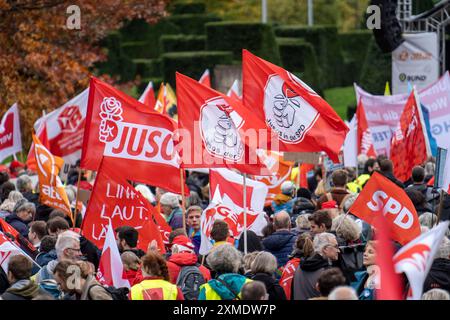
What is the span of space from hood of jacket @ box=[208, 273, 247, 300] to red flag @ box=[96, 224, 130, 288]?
3.73ft

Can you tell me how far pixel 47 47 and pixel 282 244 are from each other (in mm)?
13312

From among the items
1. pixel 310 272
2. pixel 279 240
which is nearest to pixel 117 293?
pixel 310 272

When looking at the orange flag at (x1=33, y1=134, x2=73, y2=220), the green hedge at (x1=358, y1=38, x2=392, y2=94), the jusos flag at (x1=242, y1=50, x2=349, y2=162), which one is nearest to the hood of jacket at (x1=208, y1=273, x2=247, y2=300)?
the jusos flag at (x1=242, y1=50, x2=349, y2=162)

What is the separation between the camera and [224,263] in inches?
337

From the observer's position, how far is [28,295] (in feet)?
26.2

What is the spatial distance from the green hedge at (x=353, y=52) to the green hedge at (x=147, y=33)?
7.03 metres

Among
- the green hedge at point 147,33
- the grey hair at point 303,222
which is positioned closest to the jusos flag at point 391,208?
the grey hair at point 303,222

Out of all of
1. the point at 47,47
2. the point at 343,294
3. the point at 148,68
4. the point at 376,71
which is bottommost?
the point at 148,68

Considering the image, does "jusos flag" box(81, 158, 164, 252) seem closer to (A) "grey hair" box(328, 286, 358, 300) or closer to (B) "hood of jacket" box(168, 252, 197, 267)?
(B) "hood of jacket" box(168, 252, 197, 267)

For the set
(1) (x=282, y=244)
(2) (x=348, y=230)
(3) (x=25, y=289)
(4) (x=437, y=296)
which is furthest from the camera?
(1) (x=282, y=244)

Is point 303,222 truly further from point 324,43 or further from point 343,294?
point 324,43

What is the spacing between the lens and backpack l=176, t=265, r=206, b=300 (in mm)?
9195

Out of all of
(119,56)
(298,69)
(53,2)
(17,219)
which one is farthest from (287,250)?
(119,56)

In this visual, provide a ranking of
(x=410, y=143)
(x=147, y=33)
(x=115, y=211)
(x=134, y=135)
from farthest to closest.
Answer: (x=147, y=33), (x=410, y=143), (x=134, y=135), (x=115, y=211)
